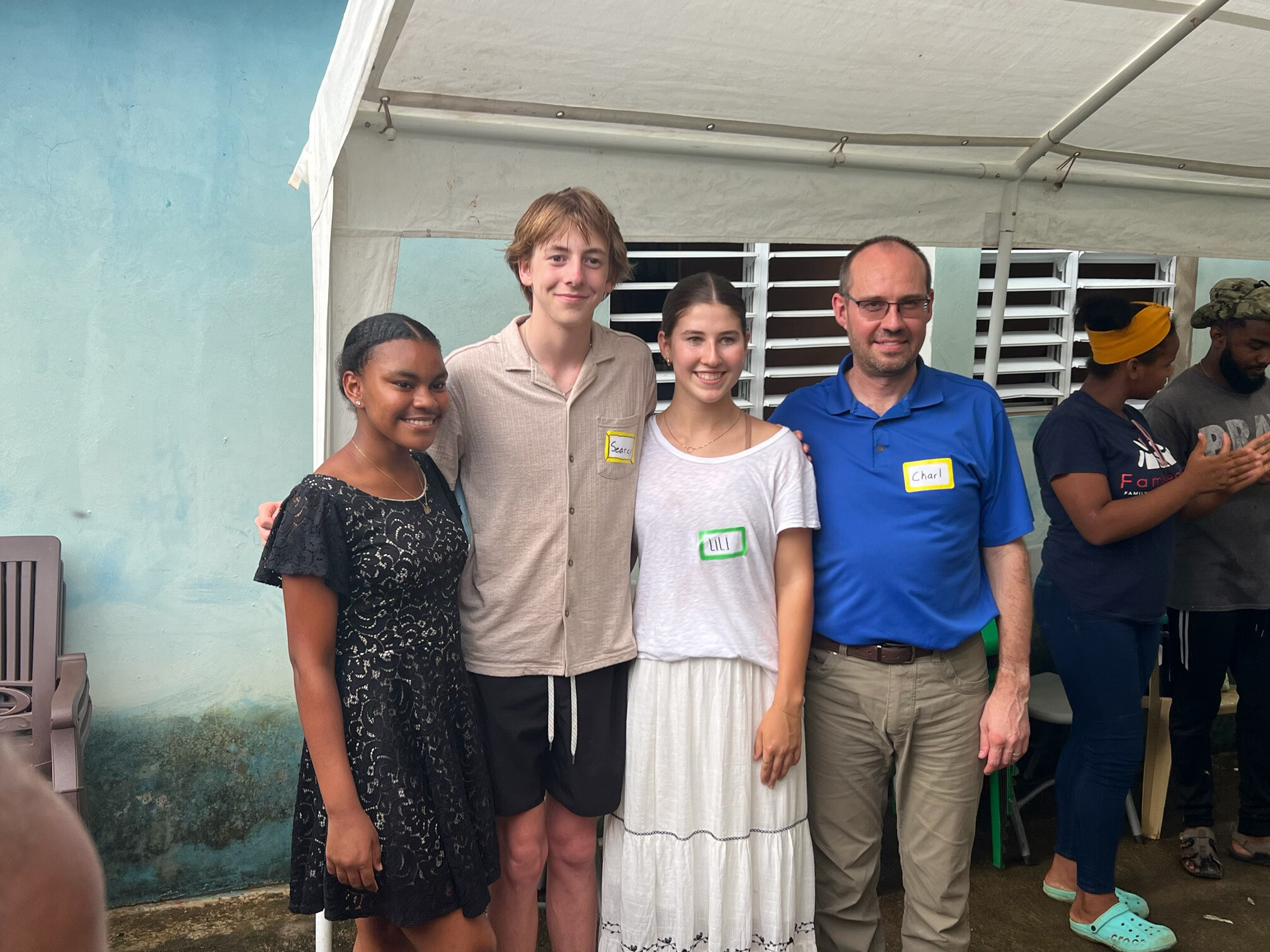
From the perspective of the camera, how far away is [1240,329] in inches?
142

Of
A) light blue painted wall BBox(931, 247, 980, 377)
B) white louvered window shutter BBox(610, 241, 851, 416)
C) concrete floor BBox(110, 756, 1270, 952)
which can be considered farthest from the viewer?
light blue painted wall BBox(931, 247, 980, 377)

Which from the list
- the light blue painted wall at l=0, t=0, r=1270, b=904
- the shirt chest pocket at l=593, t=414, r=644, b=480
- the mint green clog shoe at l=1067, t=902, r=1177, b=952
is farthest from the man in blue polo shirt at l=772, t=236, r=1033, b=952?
the light blue painted wall at l=0, t=0, r=1270, b=904

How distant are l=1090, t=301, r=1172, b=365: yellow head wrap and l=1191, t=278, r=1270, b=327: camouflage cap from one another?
53 centimetres

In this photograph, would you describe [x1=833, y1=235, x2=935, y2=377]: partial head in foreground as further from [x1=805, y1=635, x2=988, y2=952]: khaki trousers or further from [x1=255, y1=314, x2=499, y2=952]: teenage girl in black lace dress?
[x1=255, y1=314, x2=499, y2=952]: teenage girl in black lace dress

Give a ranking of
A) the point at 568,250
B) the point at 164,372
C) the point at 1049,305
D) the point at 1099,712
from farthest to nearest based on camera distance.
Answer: the point at 1049,305 → the point at 164,372 → the point at 1099,712 → the point at 568,250

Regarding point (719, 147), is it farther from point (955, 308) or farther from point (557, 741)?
point (955, 308)

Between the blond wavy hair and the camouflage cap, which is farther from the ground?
the camouflage cap

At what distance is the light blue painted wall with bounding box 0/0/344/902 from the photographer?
3.28 m

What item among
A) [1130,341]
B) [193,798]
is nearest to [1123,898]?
[1130,341]

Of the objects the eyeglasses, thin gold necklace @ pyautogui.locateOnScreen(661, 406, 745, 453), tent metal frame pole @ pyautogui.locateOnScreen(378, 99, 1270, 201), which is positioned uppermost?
tent metal frame pole @ pyautogui.locateOnScreen(378, 99, 1270, 201)

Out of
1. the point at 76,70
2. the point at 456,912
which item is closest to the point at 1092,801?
the point at 456,912

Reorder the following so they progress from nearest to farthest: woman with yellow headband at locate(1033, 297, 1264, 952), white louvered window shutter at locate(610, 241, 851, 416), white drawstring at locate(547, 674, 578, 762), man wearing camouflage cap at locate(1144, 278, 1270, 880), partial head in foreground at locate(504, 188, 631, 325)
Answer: partial head in foreground at locate(504, 188, 631, 325)
white drawstring at locate(547, 674, 578, 762)
woman with yellow headband at locate(1033, 297, 1264, 952)
man wearing camouflage cap at locate(1144, 278, 1270, 880)
white louvered window shutter at locate(610, 241, 851, 416)

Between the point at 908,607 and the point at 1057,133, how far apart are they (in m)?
1.63

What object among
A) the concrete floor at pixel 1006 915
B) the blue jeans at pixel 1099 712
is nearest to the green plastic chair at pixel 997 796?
the concrete floor at pixel 1006 915
